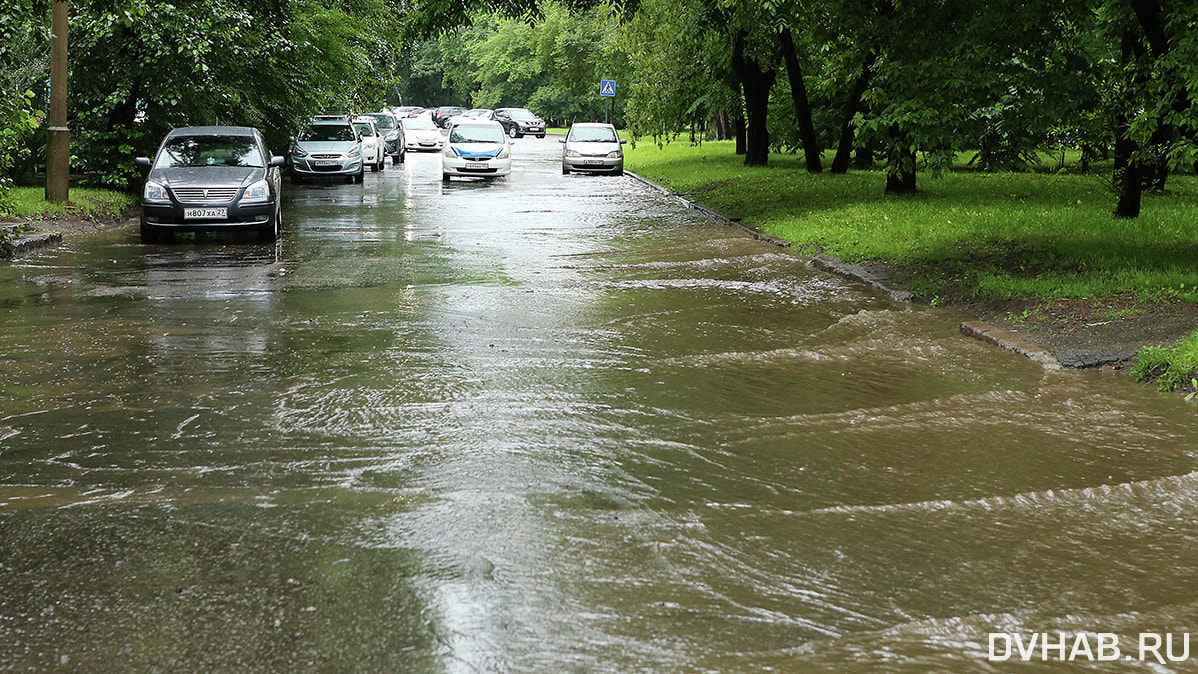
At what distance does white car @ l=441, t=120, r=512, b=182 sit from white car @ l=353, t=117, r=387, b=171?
146 inches

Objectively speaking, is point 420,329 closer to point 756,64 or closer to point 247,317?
point 247,317

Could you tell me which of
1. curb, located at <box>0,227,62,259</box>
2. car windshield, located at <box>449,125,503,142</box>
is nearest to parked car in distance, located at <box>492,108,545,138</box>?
car windshield, located at <box>449,125,503,142</box>

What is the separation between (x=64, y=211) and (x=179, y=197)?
10.7ft

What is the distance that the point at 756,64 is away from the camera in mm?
31141

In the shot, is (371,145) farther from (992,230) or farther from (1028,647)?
(1028,647)

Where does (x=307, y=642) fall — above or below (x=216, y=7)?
below

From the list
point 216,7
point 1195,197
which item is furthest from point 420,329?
point 1195,197

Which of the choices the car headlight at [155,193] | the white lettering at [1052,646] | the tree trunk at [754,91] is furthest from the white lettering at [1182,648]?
the tree trunk at [754,91]

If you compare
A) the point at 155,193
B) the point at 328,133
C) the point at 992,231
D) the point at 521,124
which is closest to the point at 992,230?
the point at 992,231

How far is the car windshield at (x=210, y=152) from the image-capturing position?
17391 mm

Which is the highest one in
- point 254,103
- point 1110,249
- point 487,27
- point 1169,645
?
point 487,27

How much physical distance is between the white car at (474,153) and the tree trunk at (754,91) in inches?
263

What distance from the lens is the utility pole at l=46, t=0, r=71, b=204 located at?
728 inches

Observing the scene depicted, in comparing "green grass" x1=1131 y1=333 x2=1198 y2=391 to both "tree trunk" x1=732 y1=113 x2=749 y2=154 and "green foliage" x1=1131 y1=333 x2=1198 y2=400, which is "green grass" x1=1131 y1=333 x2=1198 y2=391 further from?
"tree trunk" x1=732 y1=113 x2=749 y2=154
